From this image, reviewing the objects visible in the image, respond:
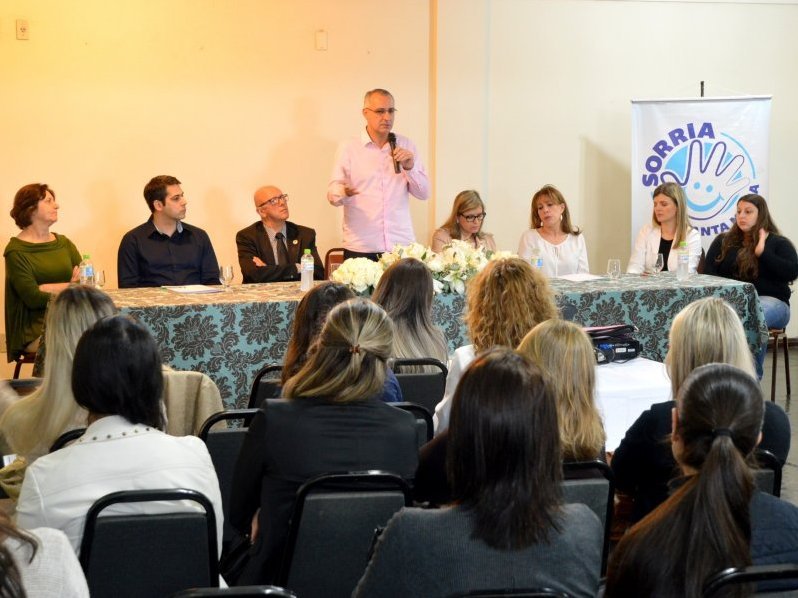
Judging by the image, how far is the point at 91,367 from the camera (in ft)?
7.50

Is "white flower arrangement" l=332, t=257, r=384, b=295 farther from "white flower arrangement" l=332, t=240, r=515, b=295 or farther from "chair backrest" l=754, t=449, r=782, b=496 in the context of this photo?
"chair backrest" l=754, t=449, r=782, b=496

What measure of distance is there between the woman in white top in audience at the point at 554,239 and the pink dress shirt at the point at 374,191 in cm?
73

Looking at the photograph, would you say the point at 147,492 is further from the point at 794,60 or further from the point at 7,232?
the point at 794,60

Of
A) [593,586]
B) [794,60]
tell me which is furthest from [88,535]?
[794,60]

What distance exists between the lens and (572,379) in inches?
102

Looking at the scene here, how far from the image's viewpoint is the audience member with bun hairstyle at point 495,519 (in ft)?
5.74

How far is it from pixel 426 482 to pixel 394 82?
4.90 metres

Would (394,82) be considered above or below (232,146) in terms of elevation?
above

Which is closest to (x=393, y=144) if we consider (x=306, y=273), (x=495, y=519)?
(x=306, y=273)

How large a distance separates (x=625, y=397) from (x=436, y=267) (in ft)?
4.38

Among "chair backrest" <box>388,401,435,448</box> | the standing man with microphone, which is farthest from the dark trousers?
"chair backrest" <box>388,401,435,448</box>

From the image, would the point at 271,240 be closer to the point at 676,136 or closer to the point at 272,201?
the point at 272,201

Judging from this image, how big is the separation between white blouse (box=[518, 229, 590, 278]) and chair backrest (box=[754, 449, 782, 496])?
394 cm

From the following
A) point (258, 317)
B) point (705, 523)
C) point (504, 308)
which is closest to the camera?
point (705, 523)
